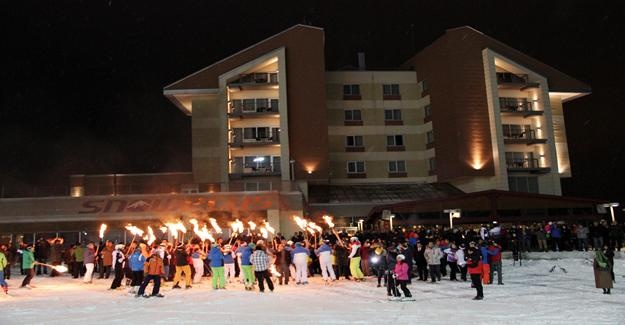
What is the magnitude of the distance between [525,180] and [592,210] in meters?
13.9

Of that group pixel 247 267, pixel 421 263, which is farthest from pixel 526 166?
pixel 247 267

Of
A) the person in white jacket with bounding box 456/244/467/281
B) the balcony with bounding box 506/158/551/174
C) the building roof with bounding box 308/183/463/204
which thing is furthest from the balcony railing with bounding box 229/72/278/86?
the person in white jacket with bounding box 456/244/467/281

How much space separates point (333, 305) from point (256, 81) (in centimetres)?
3572

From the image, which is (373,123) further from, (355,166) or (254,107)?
Result: (254,107)

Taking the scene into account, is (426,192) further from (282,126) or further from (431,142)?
(282,126)

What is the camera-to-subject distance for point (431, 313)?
12125 mm

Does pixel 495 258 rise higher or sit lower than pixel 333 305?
higher

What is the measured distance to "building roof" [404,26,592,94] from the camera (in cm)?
4884

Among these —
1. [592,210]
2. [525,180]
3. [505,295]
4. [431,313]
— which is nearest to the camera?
[431,313]

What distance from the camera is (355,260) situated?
2025 cm

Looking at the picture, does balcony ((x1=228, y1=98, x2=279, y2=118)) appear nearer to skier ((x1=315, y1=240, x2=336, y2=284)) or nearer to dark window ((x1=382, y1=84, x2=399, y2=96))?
dark window ((x1=382, y1=84, x2=399, y2=96))

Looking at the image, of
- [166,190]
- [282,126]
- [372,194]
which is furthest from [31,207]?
[372,194]

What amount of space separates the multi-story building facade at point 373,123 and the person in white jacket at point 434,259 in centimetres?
2231

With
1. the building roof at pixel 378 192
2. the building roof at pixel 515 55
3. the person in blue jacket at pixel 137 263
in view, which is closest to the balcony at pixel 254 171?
the building roof at pixel 378 192
